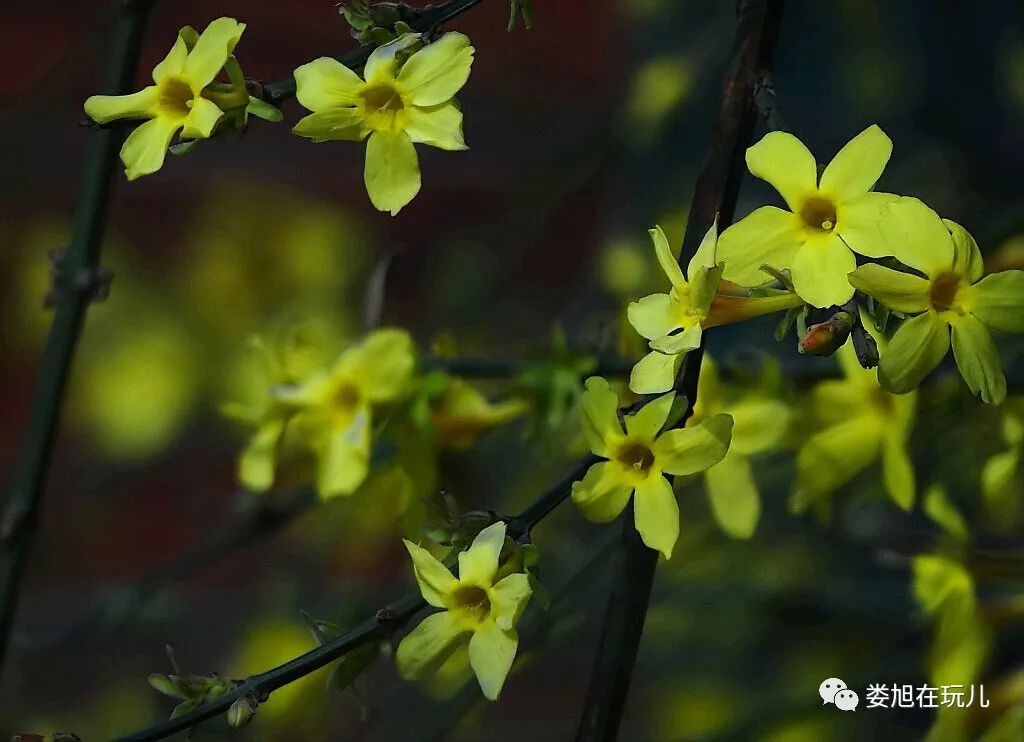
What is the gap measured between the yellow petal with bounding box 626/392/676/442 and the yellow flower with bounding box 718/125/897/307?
36mm

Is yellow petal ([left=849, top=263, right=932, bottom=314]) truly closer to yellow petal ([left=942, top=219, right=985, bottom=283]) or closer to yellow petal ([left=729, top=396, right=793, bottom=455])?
yellow petal ([left=942, top=219, right=985, bottom=283])

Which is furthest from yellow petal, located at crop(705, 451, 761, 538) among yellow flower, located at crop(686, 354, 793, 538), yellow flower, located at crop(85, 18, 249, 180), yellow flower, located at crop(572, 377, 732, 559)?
yellow flower, located at crop(85, 18, 249, 180)

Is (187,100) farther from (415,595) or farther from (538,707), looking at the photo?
(538,707)

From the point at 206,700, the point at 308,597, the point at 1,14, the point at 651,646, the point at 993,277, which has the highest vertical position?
the point at 993,277

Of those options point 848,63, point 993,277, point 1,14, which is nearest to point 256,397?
point 993,277

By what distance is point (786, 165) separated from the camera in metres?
0.27

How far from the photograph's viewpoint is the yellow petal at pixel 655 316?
0.85ft

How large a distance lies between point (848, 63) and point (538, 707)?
0.73m

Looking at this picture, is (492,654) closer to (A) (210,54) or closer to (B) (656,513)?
(B) (656,513)

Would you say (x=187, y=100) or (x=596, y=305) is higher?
(x=187, y=100)

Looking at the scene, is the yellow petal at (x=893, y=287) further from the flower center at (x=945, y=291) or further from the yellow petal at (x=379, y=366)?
the yellow petal at (x=379, y=366)

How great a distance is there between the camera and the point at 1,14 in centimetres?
102

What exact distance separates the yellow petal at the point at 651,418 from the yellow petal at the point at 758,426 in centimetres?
10

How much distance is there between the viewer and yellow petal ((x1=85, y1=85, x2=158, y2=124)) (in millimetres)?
269
